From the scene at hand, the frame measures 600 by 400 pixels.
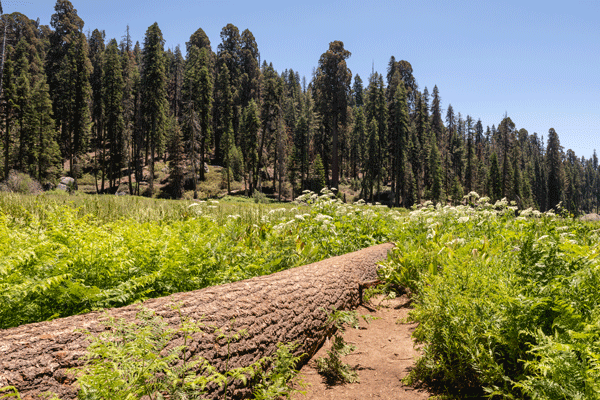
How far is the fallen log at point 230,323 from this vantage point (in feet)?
5.99

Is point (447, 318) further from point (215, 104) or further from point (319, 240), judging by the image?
point (215, 104)

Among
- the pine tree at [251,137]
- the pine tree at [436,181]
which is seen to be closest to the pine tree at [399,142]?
the pine tree at [436,181]

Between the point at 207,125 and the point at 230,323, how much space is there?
42.4 metres

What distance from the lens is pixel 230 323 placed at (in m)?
2.82

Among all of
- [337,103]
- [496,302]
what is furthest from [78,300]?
[337,103]

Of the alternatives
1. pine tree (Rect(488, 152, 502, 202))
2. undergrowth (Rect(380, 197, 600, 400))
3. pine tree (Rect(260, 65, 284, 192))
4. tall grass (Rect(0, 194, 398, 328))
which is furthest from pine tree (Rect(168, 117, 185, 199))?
pine tree (Rect(488, 152, 502, 202))

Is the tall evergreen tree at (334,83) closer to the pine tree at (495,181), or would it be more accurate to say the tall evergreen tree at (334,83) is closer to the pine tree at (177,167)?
the pine tree at (177,167)

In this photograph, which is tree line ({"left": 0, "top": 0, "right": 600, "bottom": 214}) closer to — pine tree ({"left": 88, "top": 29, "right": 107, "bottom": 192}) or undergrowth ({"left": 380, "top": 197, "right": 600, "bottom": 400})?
pine tree ({"left": 88, "top": 29, "right": 107, "bottom": 192})

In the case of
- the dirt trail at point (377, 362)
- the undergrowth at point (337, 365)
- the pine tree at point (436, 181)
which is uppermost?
the pine tree at point (436, 181)

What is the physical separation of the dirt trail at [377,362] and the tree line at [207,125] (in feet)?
71.6

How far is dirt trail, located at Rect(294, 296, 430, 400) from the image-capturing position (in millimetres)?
3033

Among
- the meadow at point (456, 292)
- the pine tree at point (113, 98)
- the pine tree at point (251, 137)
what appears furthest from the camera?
the pine tree at point (251, 137)

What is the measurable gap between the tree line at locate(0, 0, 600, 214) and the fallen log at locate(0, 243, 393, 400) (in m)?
22.7

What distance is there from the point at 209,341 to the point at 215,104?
5688cm
